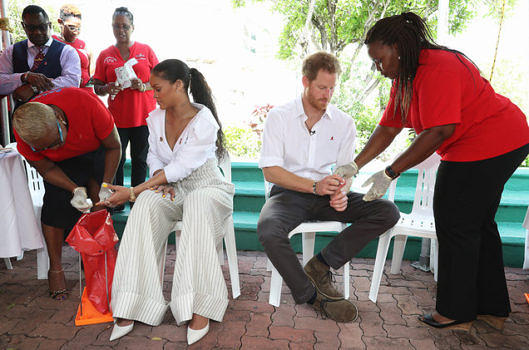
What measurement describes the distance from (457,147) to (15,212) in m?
2.71

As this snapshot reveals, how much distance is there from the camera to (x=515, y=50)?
6.74m

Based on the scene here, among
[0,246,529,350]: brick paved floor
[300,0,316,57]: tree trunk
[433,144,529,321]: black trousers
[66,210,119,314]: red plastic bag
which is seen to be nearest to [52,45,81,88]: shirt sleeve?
[66,210,119,314]: red plastic bag

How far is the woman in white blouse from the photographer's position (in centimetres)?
211

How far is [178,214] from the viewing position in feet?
8.01

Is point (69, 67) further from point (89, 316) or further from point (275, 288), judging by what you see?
→ point (275, 288)

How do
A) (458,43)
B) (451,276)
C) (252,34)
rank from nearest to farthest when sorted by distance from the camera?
(451,276) < (458,43) < (252,34)


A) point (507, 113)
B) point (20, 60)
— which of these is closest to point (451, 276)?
point (507, 113)

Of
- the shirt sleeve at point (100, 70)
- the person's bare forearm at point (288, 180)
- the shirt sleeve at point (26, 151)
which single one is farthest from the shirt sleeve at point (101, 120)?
the person's bare forearm at point (288, 180)

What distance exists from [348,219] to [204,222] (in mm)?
863

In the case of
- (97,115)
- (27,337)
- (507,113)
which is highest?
(507,113)

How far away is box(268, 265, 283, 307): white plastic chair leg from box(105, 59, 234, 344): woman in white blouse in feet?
1.05

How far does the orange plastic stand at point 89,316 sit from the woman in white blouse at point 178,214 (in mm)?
203

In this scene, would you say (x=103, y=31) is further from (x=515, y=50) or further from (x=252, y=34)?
(x=515, y=50)

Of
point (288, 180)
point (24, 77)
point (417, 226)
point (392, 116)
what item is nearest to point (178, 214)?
point (288, 180)
